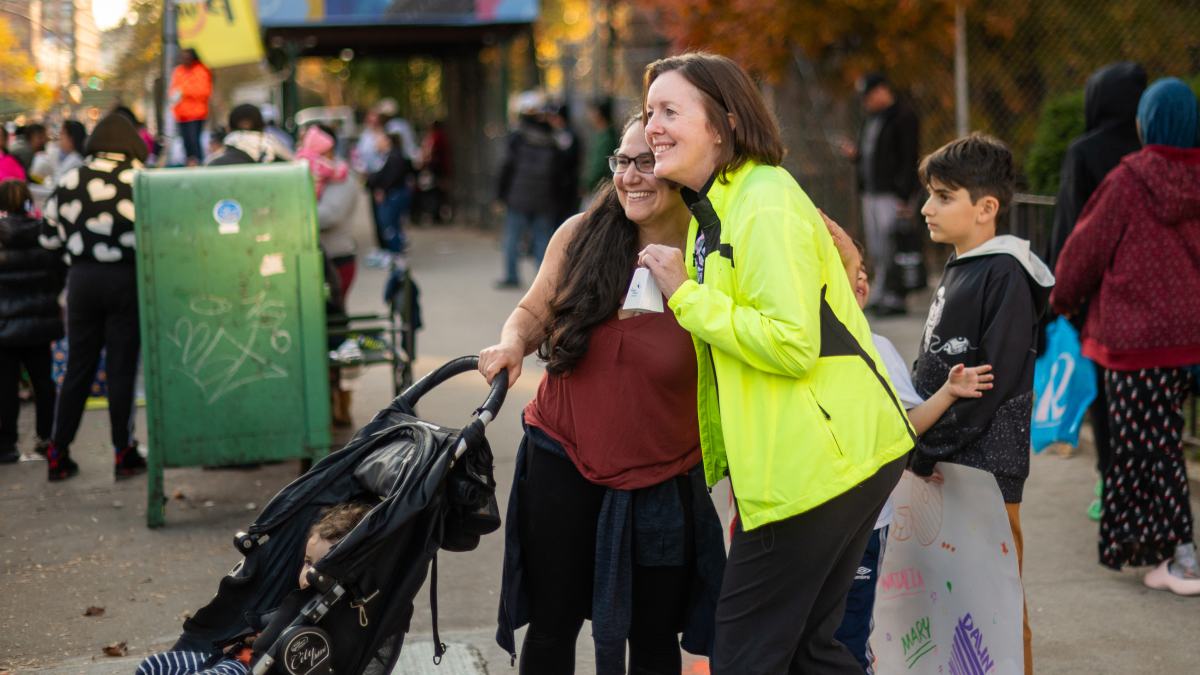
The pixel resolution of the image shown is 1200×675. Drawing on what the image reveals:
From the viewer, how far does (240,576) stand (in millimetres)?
3033

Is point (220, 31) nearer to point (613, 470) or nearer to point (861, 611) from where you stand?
point (613, 470)

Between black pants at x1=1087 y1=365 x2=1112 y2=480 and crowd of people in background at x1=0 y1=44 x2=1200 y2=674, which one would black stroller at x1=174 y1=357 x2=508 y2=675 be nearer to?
crowd of people in background at x1=0 y1=44 x2=1200 y2=674

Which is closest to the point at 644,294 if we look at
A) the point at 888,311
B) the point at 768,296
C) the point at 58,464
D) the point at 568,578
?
the point at 768,296

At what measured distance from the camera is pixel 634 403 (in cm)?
280

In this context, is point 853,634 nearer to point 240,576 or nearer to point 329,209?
point 240,576

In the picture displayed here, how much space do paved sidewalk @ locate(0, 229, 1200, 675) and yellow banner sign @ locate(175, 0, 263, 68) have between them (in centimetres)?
440

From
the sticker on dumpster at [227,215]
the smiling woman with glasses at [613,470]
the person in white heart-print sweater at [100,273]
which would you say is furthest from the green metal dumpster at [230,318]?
the smiling woman with glasses at [613,470]

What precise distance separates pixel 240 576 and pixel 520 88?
33518mm

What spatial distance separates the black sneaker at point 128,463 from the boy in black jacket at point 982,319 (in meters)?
4.62

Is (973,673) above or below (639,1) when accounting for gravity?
below

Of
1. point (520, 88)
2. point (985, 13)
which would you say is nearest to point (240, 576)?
point (985, 13)

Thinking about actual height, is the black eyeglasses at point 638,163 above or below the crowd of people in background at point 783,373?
above

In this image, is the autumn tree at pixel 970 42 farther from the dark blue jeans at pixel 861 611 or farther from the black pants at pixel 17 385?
the dark blue jeans at pixel 861 611

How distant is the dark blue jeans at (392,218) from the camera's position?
14281mm
